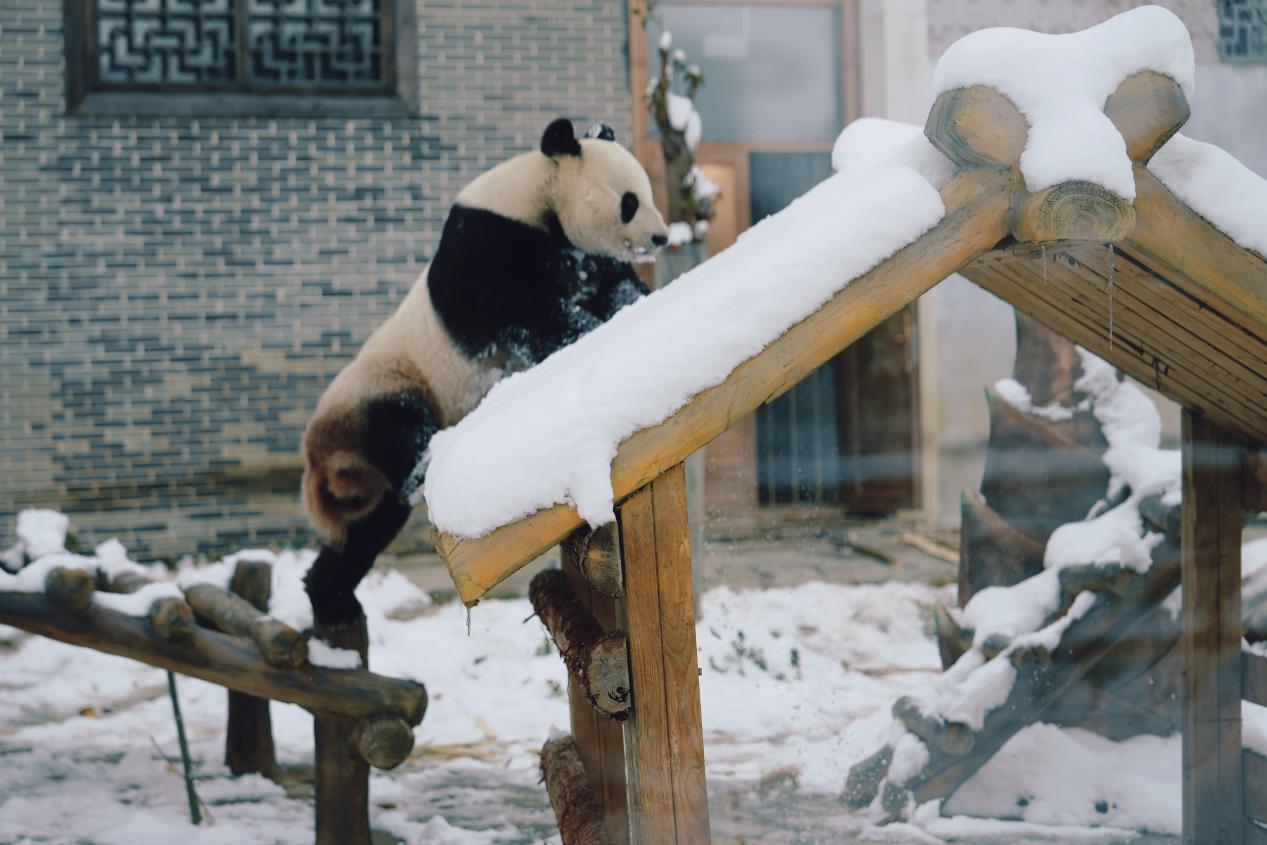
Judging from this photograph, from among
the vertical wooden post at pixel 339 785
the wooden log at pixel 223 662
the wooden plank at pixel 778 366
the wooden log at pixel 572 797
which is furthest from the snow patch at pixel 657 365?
the vertical wooden post at pixel 339 785

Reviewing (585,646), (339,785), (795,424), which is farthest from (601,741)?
(795,424)

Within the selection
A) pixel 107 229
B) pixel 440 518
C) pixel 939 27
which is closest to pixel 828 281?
pixel 440 518

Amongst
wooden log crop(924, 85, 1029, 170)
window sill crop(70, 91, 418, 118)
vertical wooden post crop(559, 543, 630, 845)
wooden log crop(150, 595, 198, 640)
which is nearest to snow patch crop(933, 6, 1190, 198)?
wooden log crop(924, 85, 1029, 170)

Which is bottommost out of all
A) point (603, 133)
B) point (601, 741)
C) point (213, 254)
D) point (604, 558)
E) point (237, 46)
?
point (601, 741)

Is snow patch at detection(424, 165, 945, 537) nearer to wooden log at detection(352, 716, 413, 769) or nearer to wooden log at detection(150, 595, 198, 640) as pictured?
wooden log at detection(352, 716, 413, 769)

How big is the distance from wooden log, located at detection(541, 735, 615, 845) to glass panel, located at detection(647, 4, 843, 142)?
18.4 feet

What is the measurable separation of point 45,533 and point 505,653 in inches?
98.2

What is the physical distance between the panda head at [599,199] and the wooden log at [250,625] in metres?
1.49

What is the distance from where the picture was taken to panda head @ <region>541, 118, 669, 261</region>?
367cm

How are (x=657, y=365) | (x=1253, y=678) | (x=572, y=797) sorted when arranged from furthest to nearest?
(x=1253, y=678), (x=572, y=797), (x=657, y=365)

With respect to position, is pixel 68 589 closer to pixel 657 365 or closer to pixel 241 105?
pixel 657 365

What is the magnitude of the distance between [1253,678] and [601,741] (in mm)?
1670

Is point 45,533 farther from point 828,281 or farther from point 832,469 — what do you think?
point 832,469

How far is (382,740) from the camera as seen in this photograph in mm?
3340
